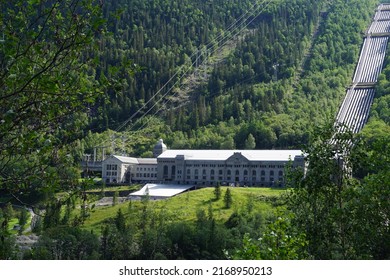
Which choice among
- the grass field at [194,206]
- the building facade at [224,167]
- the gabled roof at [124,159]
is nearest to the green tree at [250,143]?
the building facade at [224,167]

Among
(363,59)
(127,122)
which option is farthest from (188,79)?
(363,59)

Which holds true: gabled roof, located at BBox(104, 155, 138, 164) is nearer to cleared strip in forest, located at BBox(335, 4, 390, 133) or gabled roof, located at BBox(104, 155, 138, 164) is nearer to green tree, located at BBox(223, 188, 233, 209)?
green tree, located at BBox(223, 188, 233, 209)

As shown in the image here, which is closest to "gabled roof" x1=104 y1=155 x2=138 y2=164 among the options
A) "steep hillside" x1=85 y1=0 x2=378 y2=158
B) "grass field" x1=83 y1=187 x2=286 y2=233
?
"steep hillside" x1=85 y1=0 x2=378 y2=158

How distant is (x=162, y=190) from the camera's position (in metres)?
105

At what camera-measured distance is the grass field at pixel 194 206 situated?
8125cm

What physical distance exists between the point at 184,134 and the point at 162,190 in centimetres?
4324

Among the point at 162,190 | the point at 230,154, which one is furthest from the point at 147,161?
the point at 162,190

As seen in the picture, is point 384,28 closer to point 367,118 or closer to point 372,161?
point 367,118

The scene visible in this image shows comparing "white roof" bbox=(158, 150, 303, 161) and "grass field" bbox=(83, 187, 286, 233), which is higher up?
"white roof" bbox=(158, 150, 303, 161)

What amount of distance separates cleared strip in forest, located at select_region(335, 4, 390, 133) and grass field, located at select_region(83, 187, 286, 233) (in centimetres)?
4366

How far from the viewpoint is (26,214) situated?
8238 cm

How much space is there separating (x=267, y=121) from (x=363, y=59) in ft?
188

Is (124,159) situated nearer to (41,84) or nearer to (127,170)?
(127,170)

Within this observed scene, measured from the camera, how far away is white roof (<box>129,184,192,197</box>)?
10056 centimetres
